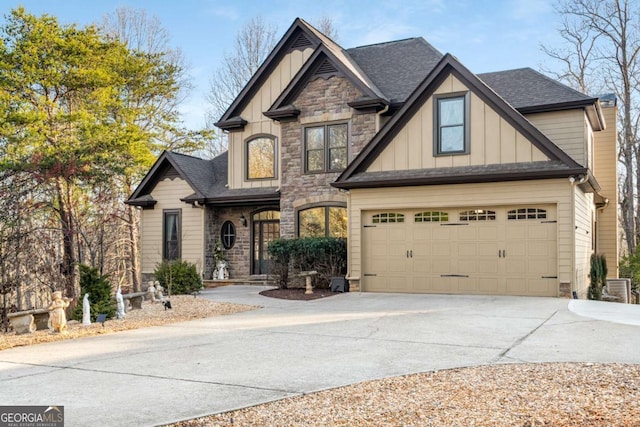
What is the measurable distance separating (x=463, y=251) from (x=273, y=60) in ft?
30.3

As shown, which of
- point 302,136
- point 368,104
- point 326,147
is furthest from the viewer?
point 302,136

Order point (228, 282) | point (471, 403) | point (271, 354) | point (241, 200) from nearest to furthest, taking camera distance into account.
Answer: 1. point (471, 403)
2. point (271, 354)
3. point (241, 200)
4. point (228, 282)

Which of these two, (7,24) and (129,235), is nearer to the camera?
(7,24)

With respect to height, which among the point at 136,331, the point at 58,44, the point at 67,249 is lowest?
the point at 136,331

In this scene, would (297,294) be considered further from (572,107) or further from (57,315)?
(572,107)

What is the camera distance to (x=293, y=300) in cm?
1362

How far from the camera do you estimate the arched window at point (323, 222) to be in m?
17.0

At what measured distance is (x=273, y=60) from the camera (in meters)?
19.0

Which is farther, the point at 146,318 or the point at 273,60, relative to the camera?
the point at 273,60

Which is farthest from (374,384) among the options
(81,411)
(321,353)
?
(81,411)

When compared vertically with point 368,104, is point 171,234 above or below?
below

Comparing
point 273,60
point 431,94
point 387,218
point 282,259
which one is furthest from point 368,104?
point 282,259

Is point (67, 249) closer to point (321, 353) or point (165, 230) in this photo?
point (165, 230)

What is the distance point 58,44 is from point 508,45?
18554mm
